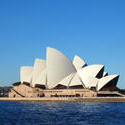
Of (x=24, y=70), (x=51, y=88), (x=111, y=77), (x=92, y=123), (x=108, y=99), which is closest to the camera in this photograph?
(x=92, y=123)

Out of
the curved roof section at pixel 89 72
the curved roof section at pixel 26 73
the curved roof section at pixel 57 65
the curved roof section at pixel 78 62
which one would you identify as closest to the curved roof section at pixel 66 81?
the curved roof section at pixel 57 65

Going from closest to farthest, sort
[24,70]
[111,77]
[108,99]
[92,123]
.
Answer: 1. [92,123]
2. [108,99]
3. [111,77]
4. [24,70]

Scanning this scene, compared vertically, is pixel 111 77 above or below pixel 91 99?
above

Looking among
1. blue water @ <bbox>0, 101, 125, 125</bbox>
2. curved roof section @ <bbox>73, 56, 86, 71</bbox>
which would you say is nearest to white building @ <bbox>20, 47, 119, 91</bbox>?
curved roof section @ <bbox>73, 56, 86, 71</bbox>

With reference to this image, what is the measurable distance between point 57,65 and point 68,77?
512cm

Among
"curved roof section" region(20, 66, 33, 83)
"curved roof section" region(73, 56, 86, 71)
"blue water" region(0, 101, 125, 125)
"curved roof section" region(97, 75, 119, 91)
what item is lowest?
"blue water" region(0, 101, 125, 125)

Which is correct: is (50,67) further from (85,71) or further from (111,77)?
(111,77)

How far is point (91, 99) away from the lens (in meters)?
88.6

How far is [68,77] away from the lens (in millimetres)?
97125

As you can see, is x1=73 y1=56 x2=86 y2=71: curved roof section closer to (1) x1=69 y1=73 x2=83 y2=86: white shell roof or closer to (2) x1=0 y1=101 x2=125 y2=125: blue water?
(1) x1=69 y1=73 x2=83 y2=86: white shell roof

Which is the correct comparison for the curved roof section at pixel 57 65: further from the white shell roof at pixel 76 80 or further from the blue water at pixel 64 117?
the blue water at pixel 64 117

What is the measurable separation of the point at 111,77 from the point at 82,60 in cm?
1490

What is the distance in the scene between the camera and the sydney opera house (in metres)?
95.2

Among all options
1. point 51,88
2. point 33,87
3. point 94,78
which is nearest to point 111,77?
point 94,78
